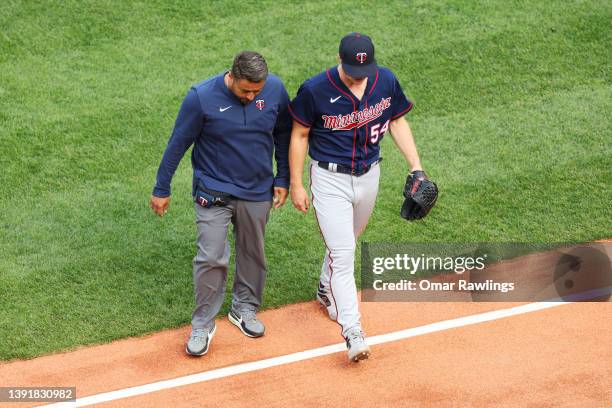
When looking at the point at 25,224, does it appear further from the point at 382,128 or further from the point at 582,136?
the point at 582,136

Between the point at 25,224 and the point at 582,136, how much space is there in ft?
15.2

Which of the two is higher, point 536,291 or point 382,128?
point 382,128

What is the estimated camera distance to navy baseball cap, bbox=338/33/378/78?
574 cm

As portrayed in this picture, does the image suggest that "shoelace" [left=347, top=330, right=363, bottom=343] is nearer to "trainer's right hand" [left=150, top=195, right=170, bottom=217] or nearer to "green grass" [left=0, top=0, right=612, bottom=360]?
"green grass" [left=0, top=0, right=612, bottom=360]

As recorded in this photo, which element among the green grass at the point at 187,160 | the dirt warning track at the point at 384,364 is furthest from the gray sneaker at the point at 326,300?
the green grass at the point at 187,160

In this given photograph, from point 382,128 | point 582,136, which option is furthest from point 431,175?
point 382,128

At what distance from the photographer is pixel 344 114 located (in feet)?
19.4

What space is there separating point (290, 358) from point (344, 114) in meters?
1.52

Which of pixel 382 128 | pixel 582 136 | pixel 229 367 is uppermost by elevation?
pixel 382 128

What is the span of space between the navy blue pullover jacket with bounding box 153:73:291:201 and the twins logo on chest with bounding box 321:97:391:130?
29cm

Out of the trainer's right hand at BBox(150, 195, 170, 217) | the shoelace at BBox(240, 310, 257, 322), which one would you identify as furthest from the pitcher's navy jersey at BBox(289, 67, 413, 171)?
the shoelace at BBox(240, 310, 257, 322)

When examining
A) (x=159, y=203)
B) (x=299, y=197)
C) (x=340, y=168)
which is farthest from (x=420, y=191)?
(x=159, y=203)

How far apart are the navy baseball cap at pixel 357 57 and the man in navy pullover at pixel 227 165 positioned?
1.53ft

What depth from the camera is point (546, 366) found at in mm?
6035
